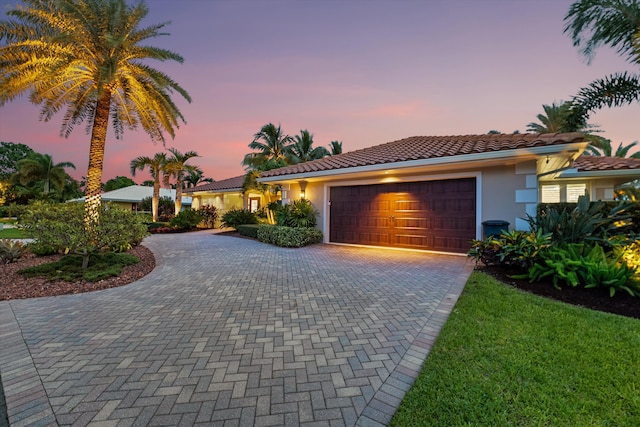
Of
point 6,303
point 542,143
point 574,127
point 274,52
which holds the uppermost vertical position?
point 274,52

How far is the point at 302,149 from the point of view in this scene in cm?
2461

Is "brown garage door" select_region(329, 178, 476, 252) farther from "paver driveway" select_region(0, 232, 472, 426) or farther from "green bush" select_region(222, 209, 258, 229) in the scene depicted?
"green bush" select_region(222, 209, 258, 229)

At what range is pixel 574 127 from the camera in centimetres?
883

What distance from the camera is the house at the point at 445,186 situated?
7.27 m

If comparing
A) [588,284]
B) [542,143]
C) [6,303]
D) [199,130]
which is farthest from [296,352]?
[199,130]

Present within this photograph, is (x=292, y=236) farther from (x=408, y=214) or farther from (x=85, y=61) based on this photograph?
(x=85, y=61)

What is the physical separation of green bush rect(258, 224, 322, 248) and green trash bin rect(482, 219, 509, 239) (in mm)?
6260

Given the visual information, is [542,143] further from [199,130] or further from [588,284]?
[199,130]

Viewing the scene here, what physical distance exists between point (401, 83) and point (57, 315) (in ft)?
42.6

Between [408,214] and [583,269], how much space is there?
5.25m

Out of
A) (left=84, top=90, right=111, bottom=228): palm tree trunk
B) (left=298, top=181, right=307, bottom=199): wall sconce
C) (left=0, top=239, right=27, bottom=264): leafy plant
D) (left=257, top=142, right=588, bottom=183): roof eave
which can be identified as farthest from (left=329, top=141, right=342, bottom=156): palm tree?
(left=0, top=239, right=27, bottom=264): leafy plant

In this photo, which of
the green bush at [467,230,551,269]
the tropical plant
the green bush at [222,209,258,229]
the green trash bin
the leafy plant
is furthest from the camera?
the tropical plant

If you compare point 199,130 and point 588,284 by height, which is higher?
point 199,130

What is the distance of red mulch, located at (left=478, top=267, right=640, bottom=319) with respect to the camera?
3.83 m
